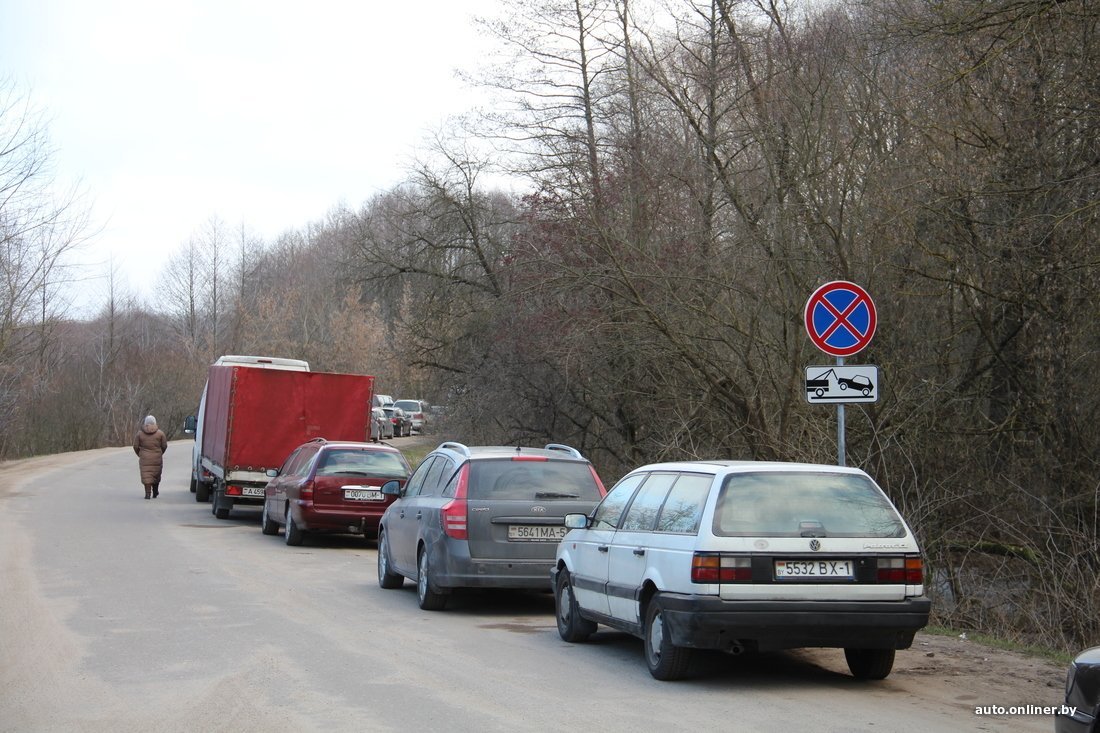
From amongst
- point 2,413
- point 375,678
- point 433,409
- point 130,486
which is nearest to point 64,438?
point 2,413

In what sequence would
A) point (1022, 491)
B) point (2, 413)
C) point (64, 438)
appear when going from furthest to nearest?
point (64, 438) → point (2, 413) → point (1022, 491)

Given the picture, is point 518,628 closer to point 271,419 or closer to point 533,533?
point 533,533

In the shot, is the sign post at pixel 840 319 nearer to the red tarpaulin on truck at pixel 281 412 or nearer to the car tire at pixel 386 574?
the car tire at pixel 386 574

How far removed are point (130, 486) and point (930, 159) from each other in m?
24.0

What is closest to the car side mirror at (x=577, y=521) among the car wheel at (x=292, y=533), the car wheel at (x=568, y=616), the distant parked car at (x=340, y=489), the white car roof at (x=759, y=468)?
the car wheel at (x=568, y=616)

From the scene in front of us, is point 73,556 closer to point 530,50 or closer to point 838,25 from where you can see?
point 838,25

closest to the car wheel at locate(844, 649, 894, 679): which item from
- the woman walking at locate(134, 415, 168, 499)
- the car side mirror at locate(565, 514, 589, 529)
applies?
the car side mirror at locate(565, 514, 589, 529)

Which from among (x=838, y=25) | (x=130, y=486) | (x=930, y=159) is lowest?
(x=130, y=486)

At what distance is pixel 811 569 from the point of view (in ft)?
25.4

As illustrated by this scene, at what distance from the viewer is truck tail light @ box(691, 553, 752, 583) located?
7699 mm

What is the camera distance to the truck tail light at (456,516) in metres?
11.5

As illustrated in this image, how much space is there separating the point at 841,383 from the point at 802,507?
3.56 m

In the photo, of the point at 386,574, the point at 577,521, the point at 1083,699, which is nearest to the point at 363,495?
the point at 386,574

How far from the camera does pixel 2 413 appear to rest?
1665 inches
